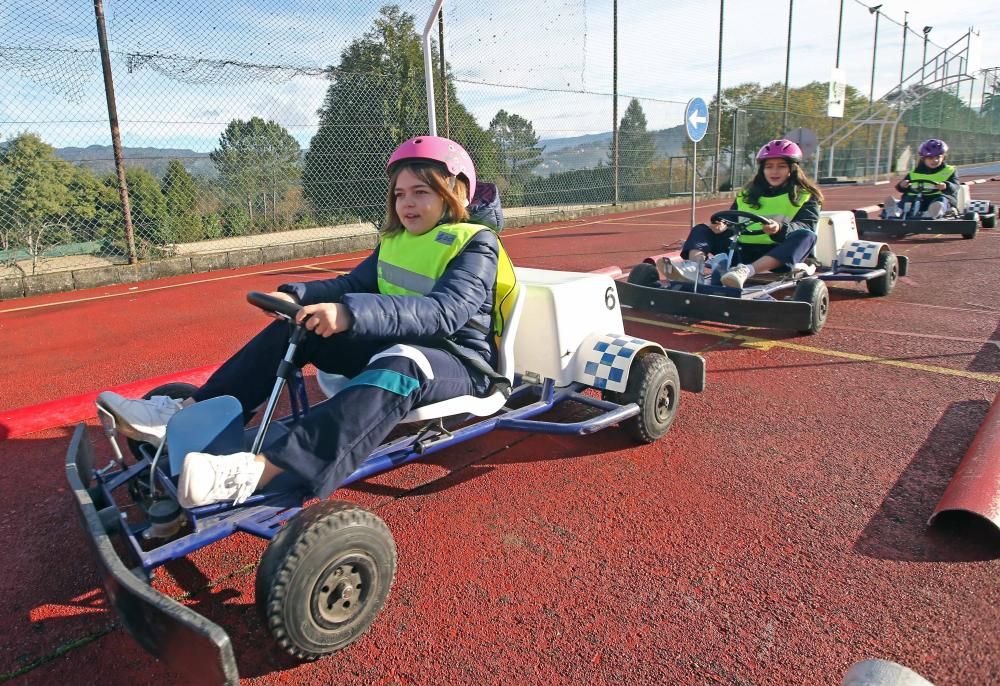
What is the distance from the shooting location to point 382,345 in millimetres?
2584

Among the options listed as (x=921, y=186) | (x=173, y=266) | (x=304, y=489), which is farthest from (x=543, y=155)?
(x=304, y=489)

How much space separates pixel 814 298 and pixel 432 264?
3.39 metres

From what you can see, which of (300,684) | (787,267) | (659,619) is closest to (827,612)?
(659,619)

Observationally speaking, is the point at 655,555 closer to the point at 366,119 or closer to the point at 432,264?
the point at 432,264

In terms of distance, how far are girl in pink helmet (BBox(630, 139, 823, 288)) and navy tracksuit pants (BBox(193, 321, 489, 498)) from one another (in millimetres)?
3343

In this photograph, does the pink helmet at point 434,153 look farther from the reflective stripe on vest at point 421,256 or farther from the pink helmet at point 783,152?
the pink helmet at point 783,152

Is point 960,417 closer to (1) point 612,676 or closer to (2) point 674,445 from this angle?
(2) point 674,445

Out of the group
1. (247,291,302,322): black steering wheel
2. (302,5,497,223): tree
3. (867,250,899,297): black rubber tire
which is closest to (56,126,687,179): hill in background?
(302,5,497,223): tree

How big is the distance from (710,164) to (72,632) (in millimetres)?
21291

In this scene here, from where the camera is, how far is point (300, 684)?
5.94ft

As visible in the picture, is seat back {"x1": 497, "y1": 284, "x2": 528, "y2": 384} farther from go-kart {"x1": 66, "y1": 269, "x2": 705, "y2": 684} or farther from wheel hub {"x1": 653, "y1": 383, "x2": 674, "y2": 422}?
wheel hub {"x1": 653, "y1": 383, "x2": 674, "y2": 422}

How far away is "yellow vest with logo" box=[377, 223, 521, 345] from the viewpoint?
2.61 m

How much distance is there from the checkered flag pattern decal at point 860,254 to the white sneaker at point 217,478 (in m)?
5.70

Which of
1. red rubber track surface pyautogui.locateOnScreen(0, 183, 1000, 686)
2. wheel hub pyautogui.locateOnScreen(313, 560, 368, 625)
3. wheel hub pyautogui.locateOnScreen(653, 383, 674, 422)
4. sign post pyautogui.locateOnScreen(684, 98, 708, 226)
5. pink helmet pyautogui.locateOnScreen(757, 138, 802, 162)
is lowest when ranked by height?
red rubber track surface pyautogui.locateOnScreen(0, 183, 1000, 686)
